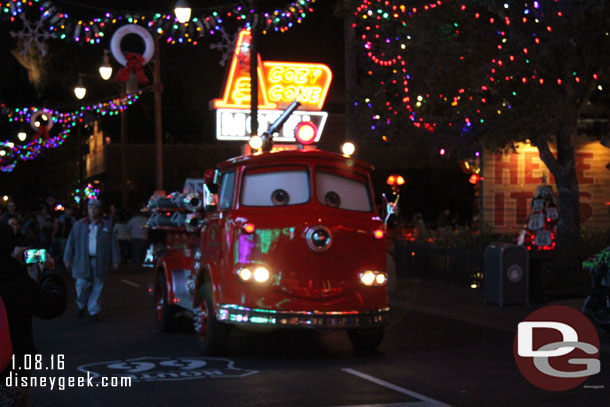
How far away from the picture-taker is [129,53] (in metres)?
27.9

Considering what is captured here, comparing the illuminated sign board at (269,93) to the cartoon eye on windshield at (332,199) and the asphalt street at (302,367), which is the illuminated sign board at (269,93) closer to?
the asphalt street at (302,367)

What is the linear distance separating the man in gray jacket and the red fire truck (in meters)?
3.83

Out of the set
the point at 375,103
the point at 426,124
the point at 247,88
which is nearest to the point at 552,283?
the point at 426,124

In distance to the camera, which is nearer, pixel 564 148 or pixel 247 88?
pixel 564 148

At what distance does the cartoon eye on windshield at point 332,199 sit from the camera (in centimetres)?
1228

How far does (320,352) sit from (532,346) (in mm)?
2587

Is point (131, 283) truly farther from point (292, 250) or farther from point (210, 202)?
point (292, 250)

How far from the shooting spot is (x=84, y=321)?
16.1 metres

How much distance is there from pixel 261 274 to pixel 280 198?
1034 mm

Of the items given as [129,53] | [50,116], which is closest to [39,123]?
[50,116]

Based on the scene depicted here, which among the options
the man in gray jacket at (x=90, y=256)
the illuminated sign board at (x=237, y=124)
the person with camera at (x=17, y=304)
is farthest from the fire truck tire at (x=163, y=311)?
the illuminated sign board at (x=237, y=124)

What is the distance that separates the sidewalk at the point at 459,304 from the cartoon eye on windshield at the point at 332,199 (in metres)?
3.91

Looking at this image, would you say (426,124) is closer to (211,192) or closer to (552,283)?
(552,283)

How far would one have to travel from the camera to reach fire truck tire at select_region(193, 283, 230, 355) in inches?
469
